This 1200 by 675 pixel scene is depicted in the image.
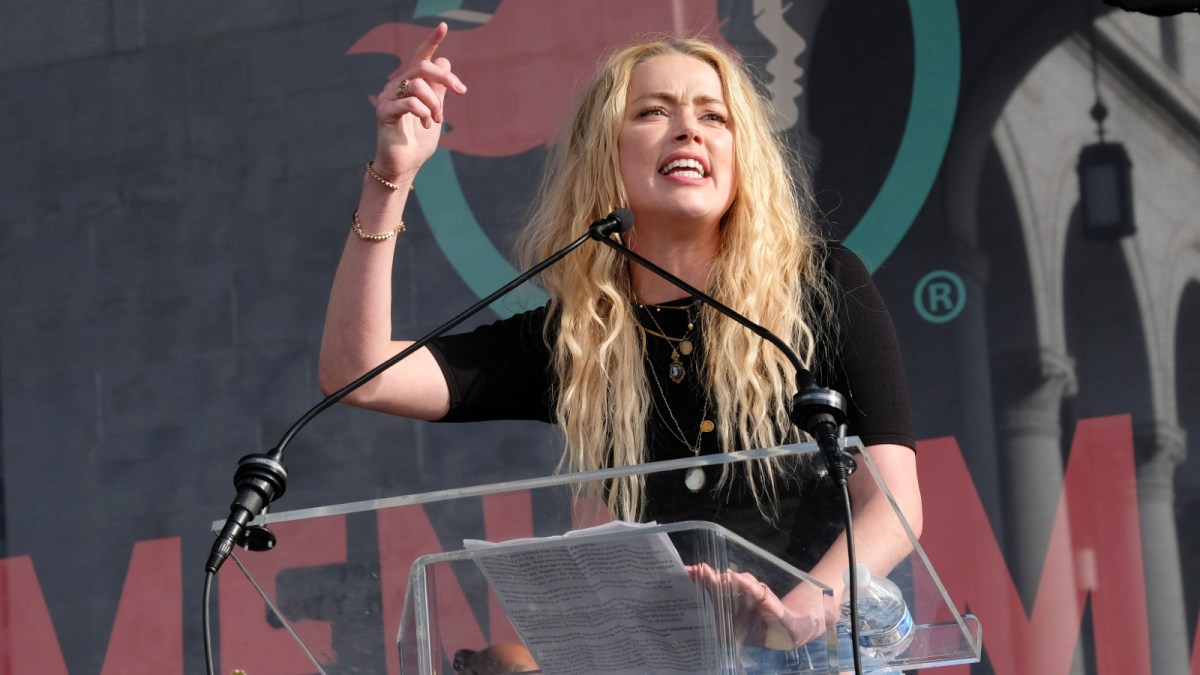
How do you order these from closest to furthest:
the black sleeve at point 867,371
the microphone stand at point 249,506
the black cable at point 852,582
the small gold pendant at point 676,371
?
the black cable at point 852,582 → the microphone stand at point 249,506 → the black sleeve at point 867,371 → the small gold pendant at point 676,371

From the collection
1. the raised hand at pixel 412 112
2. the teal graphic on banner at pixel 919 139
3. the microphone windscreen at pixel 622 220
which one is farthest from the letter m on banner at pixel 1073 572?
the raised hand at pixel 412 112

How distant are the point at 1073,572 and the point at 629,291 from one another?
117 cm

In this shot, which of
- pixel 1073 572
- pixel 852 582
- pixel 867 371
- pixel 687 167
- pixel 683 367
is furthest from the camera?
pixel 1073 572

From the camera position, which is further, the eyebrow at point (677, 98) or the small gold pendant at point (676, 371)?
the eyebrow at point (677, 98)

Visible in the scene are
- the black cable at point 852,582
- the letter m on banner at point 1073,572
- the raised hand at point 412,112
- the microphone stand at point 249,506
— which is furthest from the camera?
the letter m on banner at point 1073,572

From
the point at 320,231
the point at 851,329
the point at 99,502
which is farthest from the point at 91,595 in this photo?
the point at 851,329

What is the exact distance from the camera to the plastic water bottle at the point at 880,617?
1.13m

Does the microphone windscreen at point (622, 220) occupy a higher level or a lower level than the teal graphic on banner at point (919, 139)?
lower

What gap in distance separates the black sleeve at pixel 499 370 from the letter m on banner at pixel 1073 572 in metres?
1.04

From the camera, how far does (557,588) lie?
1.10m

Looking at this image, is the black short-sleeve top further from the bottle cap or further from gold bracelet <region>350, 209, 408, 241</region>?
the bottle cap

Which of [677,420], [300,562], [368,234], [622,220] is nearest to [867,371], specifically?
[677,420]

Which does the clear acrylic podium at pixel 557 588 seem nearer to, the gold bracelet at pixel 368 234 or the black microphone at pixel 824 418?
the black microphone at pixel 824 418

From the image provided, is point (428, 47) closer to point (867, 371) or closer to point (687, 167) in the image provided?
point (687, 167)
